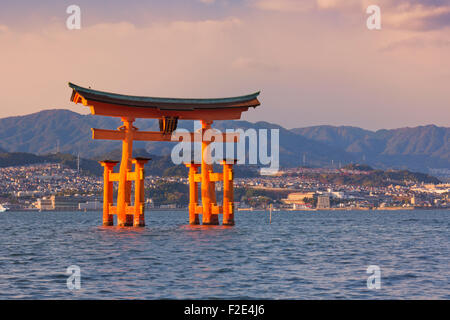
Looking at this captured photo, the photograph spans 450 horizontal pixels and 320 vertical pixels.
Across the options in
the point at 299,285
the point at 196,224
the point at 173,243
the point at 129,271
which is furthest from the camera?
the point at 196,224

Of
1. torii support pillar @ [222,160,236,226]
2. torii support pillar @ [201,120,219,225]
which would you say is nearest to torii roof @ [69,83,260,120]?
torii support pillar @ [201,120,219,225]

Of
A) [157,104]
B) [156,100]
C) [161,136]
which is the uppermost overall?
[156,100]

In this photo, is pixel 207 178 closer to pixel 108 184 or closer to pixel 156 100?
pixel 156 100

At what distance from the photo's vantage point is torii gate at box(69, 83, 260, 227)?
2222 inches

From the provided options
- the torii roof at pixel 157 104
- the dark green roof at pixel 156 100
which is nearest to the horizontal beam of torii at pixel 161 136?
the torii roof at pixel 157 104

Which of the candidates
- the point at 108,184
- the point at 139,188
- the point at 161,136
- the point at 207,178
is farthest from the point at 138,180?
the point at 207,178

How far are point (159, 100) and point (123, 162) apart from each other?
20.0 ft

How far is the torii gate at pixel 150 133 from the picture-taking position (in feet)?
185

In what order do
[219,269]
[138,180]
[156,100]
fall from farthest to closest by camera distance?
[156,100] → [138,180] → [219,269]

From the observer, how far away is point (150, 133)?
59.1m

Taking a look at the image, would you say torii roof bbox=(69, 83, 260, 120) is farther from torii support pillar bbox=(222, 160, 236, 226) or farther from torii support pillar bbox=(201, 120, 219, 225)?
torii support pillar bbox=(222, 160, 236, 226)
